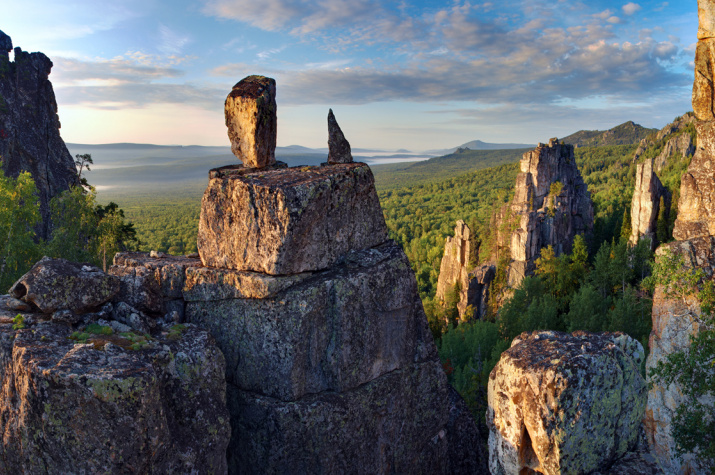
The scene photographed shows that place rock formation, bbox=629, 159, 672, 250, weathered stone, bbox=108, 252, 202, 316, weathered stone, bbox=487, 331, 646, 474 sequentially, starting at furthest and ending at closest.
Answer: rock formation, bbox=629, 159, 672, 250, weathered stone, bbox=108, 252, 202, 316, weathered stone, bbox=487, 331, 646, 474

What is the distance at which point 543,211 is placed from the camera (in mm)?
79125

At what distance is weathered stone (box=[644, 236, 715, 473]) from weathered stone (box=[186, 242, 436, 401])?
33.8 ft

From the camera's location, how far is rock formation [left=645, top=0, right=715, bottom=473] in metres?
16.3

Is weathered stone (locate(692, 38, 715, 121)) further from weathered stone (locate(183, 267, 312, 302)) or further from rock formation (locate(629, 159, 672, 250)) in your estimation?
rock formation (locate(629, 159, 672, 250))

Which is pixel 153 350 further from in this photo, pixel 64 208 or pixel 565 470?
pixel 64 208

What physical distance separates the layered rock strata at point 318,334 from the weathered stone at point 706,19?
57.0 ft

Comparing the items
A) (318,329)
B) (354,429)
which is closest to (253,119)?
(318,329)

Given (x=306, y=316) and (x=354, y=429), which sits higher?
(x=306, y=316)

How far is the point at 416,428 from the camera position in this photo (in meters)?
12.5

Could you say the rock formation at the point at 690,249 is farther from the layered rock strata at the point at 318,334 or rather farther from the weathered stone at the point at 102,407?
the weathered stone at the point at 102,407

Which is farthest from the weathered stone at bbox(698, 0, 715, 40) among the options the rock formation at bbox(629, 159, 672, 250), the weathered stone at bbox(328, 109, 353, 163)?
the rock formation at bbox(629, 159, 672, 250)

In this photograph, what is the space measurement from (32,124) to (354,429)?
51645mm

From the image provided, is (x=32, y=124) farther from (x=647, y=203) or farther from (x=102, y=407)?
(x=647, y=203)

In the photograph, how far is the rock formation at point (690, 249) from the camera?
1633 centimetres
